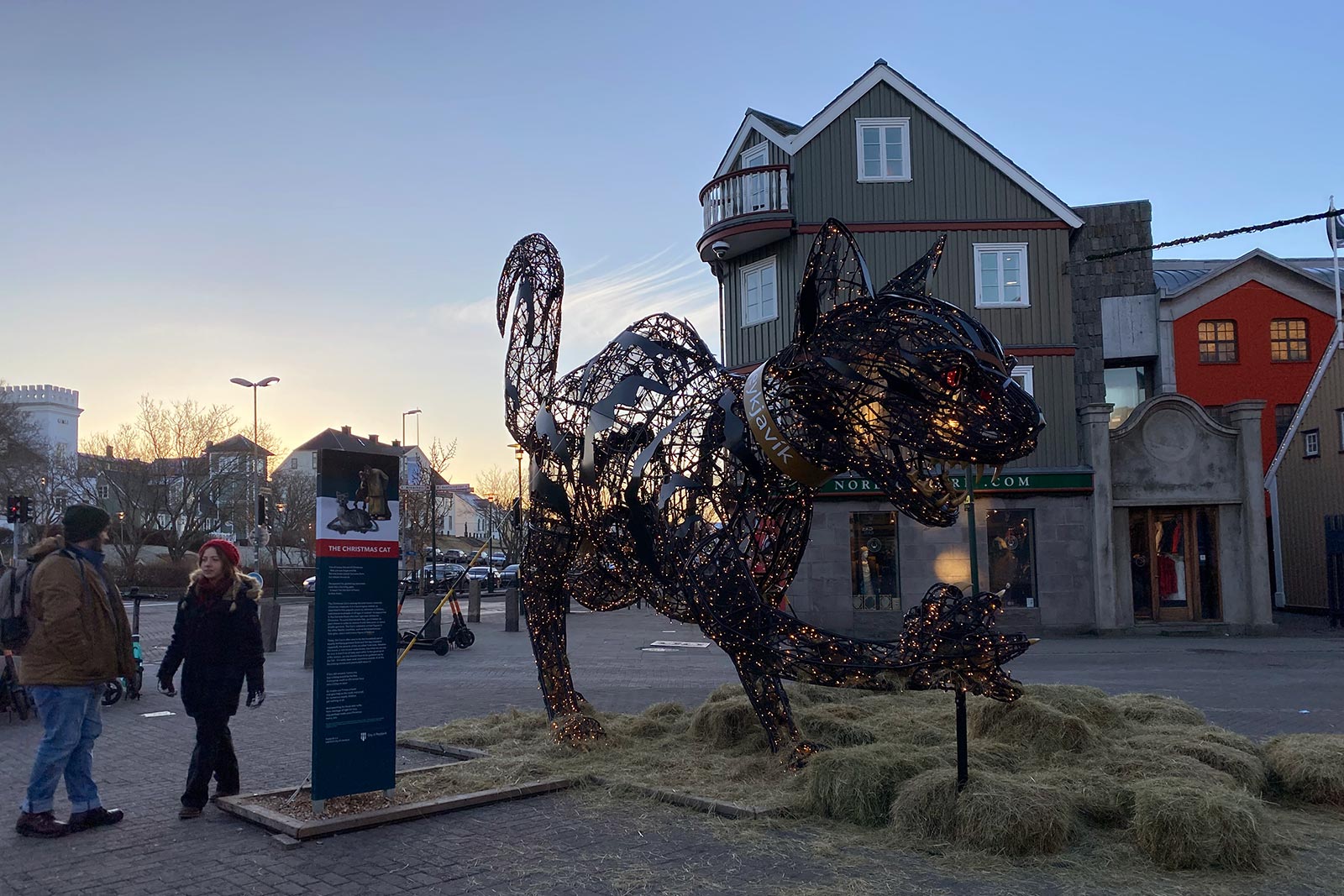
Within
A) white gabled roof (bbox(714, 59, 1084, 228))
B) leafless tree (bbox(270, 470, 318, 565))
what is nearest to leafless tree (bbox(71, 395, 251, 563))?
leafless tree (bbox(270, 470, 318, 565))

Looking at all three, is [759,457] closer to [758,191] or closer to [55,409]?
[758,191]

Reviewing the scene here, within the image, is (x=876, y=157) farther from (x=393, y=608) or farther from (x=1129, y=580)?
(x=393, y=608)

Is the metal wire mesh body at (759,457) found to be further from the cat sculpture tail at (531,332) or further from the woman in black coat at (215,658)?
the woman in black coat at (215,658)

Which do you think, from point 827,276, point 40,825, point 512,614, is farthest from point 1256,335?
point 40,825

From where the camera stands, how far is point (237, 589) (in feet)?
22.4

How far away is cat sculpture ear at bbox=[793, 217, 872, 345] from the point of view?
19.3 ft

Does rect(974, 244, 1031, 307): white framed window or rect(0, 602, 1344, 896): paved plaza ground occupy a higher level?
rect(974, 244, 1031, 307): white framed window

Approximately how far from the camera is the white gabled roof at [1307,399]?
24469mm

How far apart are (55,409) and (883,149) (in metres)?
79.5

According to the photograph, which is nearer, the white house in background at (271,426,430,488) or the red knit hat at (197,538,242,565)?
the red knit hat at (197,538,242,565)

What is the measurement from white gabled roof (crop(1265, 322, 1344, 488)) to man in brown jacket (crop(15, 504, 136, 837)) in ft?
85.3

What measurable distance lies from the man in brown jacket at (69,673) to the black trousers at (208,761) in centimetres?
42

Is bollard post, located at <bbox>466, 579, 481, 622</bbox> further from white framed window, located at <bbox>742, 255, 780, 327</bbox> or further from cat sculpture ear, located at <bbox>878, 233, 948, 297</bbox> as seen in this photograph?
cat sculpture ear, located at <bbox>878, 233, 948, 297</bbox>

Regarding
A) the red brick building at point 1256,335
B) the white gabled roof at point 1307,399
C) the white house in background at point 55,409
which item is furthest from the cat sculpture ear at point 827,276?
the white house in background at point 55,409
